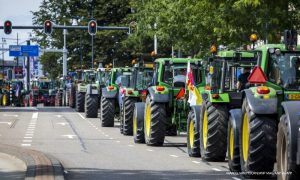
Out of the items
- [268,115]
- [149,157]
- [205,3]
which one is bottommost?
[149,157]

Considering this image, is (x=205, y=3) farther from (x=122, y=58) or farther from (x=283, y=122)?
(x=122, y=58)

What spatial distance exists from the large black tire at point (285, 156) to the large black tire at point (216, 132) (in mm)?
5375

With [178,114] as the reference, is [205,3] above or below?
above

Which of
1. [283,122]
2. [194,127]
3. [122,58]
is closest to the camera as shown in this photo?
[283,122]

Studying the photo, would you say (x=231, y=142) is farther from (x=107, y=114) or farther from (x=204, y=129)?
(x=107, y=114)

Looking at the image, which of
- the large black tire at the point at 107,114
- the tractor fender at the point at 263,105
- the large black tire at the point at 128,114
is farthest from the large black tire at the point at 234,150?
the large black tire at the point at 107,114

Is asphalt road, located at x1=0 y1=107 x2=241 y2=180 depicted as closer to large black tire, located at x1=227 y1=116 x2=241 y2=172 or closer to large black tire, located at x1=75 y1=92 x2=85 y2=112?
large black tire, located at x1=227 y1=116 x2=241 y2=172

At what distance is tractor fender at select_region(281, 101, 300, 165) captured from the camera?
41.1 feet

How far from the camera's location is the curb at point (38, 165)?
15438 millimetres

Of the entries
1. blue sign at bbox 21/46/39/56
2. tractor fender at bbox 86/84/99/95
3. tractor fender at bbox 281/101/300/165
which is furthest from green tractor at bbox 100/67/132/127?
blue sign at bbox 21/46/39/56

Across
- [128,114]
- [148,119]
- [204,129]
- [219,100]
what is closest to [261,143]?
[219,100]

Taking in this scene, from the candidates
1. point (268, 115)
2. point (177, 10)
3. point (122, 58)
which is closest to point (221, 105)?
point (268, 115)

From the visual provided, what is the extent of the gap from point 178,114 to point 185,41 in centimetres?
1598

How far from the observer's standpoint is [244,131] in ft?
52.3
